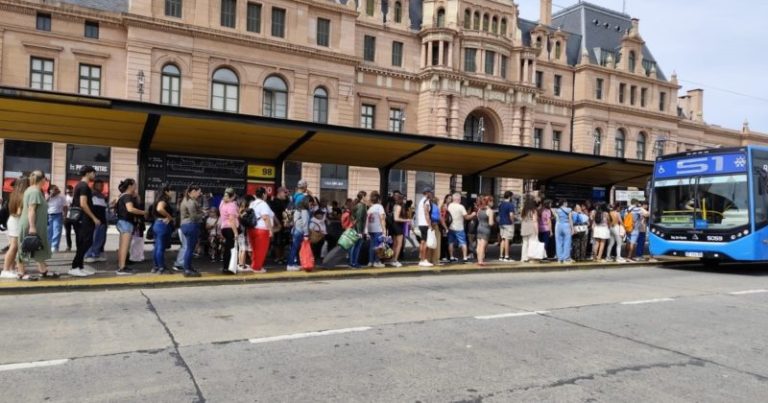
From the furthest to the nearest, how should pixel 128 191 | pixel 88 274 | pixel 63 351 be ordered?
pixel 128 191
pixel 88 274
pixel 63 351

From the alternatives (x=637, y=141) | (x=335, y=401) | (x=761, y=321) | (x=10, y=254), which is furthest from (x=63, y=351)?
(x=637, y=141)

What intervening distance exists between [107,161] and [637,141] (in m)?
50.5

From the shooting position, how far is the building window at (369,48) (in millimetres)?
42031

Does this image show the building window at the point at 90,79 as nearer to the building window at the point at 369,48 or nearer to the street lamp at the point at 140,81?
the street lamp at the point at 140,81

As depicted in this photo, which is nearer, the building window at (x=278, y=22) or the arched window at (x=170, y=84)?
the arched window at (x=170, y=84)

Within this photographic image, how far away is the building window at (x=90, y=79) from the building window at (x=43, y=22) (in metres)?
2.69

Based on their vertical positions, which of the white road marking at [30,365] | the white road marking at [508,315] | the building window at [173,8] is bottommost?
the white road marking at [30,365]

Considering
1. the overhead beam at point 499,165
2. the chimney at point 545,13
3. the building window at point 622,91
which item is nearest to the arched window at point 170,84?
the overhead beam at point 499,165

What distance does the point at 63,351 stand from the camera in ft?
17.2

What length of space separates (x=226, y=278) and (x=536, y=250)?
324 inches

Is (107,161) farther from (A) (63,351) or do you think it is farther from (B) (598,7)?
(B) (598,7)

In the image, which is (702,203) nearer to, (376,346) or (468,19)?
(376,346)

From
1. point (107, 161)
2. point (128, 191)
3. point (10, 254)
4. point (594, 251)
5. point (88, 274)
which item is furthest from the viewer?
point (107, 161)

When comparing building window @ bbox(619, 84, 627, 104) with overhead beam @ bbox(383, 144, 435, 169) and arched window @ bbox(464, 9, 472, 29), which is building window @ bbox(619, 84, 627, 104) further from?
overhead beam @ bbox(383, 144, 435, 169)
